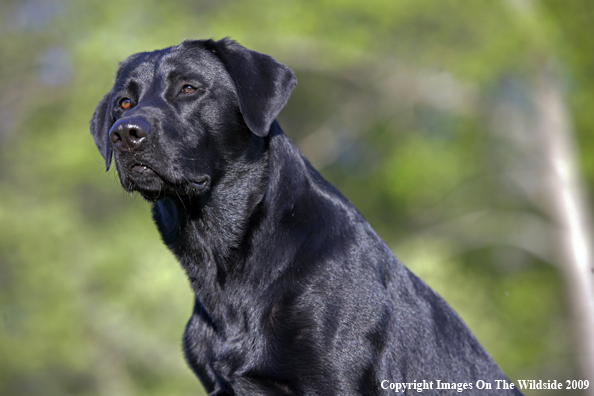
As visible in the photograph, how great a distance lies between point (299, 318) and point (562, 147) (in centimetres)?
1296

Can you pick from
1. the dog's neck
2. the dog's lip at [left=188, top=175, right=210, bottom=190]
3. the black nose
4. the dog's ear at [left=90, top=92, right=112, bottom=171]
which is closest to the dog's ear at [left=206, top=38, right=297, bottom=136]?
the dog's neck

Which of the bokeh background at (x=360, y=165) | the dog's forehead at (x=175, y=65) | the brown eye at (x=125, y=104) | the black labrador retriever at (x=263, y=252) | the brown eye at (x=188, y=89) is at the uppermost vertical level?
the bokeh background at (x=360, y=165)

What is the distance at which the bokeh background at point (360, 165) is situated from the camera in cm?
1576

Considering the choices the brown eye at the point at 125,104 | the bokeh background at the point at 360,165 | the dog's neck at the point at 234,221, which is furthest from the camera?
the bokeh background at the point at 360,165

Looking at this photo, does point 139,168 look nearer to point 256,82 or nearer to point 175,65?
point 175,65

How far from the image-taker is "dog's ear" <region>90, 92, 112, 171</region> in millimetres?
4023

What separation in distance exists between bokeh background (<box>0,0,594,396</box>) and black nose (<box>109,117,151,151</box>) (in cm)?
1265

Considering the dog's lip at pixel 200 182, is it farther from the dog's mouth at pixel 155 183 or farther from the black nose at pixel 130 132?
the black nose at pixel 130 132

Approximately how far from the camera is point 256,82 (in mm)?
3652

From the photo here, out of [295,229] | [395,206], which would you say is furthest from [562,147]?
[295,229]

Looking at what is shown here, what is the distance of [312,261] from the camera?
130 inches

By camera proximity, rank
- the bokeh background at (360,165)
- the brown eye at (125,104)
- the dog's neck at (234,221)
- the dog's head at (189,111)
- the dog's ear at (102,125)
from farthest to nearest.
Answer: the bokeh background at (360,165) < the dog's ear at (102,125) < the brown eye at (125,104) < the dog's neck at (234,221) < the dog's head at (189,111)

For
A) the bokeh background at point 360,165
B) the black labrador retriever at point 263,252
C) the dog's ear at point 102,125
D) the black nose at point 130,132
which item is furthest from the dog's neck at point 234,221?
the bokeh background at point 360,165

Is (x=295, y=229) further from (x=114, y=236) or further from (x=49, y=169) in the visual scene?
(x=49, y=169)
